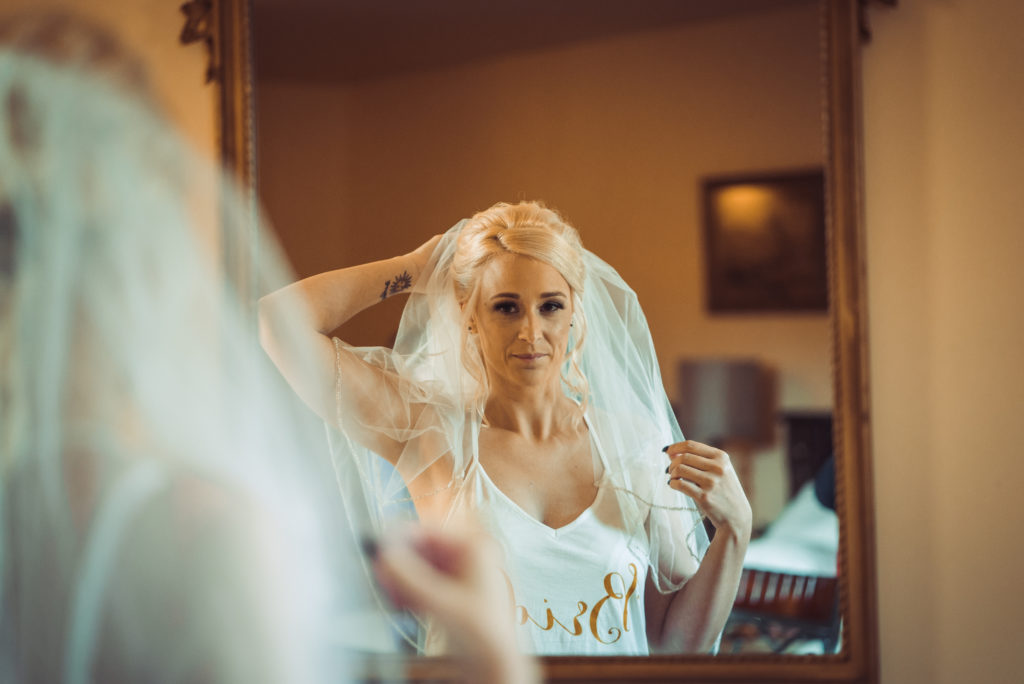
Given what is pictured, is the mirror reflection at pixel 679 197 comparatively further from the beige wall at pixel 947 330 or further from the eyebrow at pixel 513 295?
the beige wall at pixel 947 330

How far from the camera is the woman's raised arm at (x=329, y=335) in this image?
127cm

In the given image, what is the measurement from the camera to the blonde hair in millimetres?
1265

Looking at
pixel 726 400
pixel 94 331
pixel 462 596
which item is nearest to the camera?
pixel 462 596

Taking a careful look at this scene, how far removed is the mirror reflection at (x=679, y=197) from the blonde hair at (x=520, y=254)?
0.08 feet

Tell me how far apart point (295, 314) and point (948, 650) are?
4.12ft

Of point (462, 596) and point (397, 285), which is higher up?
point (397, 285)

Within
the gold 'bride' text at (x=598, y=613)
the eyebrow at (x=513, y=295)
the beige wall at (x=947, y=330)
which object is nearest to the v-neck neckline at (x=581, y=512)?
the gold 'bride' text at (x=598, y=613)

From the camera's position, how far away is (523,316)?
1.25 m

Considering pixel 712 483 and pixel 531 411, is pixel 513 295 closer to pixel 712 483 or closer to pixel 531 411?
pixel 531 411

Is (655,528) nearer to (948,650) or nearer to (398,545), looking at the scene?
(948,650)

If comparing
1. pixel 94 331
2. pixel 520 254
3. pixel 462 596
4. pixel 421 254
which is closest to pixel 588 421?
pixel 520 254

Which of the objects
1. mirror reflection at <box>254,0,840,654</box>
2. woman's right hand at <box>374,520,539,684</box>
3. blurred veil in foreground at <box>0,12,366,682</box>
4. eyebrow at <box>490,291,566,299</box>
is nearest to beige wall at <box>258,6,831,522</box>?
mirror reflection at <box>254,0,840,654</box>

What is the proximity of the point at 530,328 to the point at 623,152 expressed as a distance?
341mm

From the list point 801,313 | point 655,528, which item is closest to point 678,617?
point 655,528
